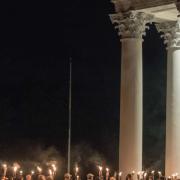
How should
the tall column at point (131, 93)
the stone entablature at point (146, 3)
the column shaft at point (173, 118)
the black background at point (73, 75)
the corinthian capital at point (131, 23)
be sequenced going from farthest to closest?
the black background at point (73, 75) < the column shaft at point (173, 118) < the tall column at point (131, 93) < the corinthian capital at point (131, 23) < the stone entablature at point (146, 3)

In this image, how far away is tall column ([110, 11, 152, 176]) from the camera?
92062mm

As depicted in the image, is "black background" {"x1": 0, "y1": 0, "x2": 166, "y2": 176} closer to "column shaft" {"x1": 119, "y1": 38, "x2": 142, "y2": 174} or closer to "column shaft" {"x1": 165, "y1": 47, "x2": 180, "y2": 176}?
"column shaft" {"x1": 165, "y1": 47, "x2": 180, "y2": 176}

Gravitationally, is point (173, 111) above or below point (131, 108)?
below

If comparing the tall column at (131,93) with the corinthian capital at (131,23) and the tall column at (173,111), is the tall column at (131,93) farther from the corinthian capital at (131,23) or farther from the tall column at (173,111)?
the tall column at (173,111)

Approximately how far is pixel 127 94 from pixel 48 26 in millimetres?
38513

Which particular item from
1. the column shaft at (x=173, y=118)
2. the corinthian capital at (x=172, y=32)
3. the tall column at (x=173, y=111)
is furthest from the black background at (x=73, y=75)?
the column shaft at (x=173, y=118)

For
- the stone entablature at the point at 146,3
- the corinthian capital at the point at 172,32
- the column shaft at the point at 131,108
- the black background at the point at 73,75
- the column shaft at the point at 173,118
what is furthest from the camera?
the black background at the point at 73,75

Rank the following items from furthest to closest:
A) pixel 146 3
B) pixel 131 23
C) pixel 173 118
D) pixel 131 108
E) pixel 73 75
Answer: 1. pixel 73 75
2. pixel 173 118
3. pixel 131 108
4. pixel 131 23
5. pixel 146 3

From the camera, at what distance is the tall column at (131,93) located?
302ft

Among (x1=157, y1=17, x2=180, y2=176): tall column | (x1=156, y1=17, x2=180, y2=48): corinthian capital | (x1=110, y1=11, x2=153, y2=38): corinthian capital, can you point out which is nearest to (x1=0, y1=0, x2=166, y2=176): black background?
(x1=156, y1=17, x2=180, y2=48): corinthian capital

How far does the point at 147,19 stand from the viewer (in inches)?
3674

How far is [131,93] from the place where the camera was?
9244 cm

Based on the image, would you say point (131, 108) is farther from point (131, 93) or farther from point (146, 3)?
point (146, 3)

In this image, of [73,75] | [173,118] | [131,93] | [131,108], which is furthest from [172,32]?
[73,75]
